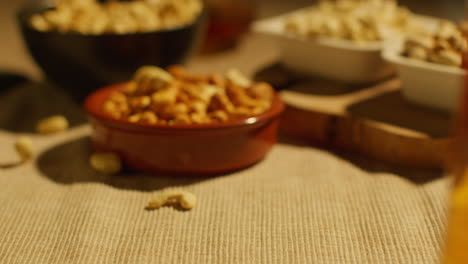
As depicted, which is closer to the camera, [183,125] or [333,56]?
[183,125]

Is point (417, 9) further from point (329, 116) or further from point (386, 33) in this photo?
point (329, 116)

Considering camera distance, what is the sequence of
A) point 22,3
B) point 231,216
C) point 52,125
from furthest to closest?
point 22,3, point 52,125, point 231,216

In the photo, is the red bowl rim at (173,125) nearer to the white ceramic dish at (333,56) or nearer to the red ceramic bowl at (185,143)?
the red ceramic bowl at (185,143)

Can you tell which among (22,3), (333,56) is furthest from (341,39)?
(22,3)

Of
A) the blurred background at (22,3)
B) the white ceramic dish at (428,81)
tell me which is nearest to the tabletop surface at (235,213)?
the white ceramic dish at (428,81)

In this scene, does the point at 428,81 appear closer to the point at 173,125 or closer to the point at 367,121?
the point at 367,121

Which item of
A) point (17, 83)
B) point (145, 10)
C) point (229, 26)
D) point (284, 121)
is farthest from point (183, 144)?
point (229, 26)

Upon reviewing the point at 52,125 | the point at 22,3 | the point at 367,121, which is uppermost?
the point at 367,121

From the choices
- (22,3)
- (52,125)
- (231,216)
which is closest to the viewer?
(231,216)
